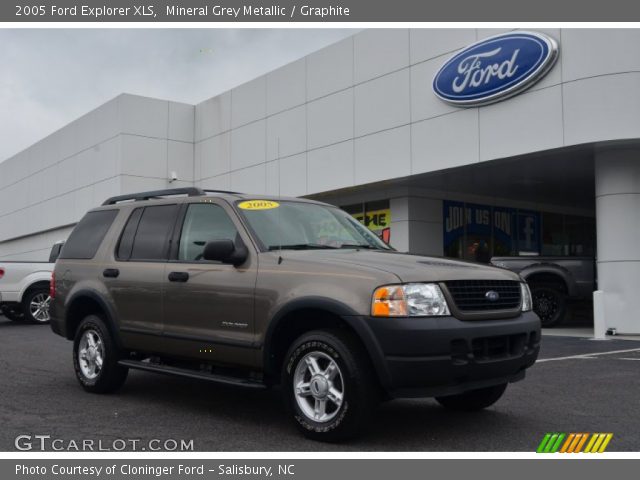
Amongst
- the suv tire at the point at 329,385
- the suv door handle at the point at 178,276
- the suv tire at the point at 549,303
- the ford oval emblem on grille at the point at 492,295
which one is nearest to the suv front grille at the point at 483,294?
the ford oval emblem on grille at the point at 492,295

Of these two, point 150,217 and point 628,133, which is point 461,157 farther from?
point 150,217

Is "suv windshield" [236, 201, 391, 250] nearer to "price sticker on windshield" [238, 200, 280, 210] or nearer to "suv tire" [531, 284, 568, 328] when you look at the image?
"price sticker on windshield" [238, 200, 280, 210]

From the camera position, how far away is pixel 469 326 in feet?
15.4

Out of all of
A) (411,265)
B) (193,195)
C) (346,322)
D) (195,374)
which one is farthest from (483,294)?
(193,195)

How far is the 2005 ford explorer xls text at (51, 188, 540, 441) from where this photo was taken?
4617 millimetres

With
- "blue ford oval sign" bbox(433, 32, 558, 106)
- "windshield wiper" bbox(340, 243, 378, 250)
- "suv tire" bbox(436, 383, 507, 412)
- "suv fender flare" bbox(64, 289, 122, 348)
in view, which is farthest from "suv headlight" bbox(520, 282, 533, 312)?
"blue ford oval sign" bbox(433, 32, 558, 106)

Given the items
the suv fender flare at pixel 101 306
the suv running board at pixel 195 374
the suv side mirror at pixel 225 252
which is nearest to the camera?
the suv running board at pixel 195 374

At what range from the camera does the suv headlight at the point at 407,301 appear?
181 inches

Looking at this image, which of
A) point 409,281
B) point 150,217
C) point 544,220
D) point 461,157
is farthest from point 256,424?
point 544,220

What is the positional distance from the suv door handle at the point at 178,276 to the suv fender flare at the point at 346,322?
1.12m

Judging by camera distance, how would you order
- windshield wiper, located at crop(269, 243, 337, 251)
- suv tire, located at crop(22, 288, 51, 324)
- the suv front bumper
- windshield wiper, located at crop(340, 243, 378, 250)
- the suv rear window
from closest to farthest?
1. the suv front bumper
2. windshield wiper, located at crop(269, 243, 337, 251)
3. windshield wiper, located at crop(340, 243, 378, 250)
4. the suv rear window
5. suv tire, located at crop(22, 288, 51, 324)

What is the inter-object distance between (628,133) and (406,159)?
547 cm

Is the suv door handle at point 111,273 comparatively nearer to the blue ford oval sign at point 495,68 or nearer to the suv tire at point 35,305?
the suv tire at point 35,305

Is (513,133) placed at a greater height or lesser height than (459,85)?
lesser
